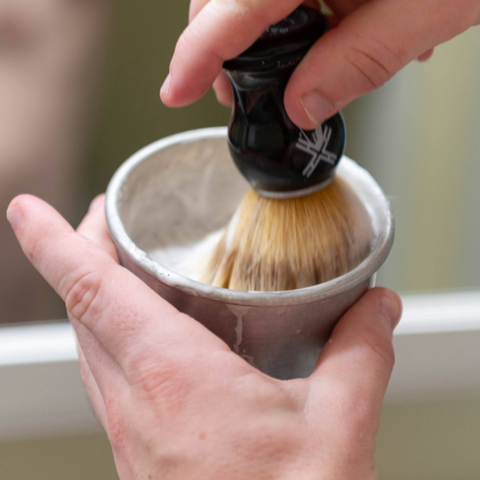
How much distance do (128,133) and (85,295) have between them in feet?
1.04

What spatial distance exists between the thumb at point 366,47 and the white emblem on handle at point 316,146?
0.7 inches

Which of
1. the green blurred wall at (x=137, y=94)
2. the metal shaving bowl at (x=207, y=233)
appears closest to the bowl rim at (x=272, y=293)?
the metal shaving bowl at (x=207, y=233)

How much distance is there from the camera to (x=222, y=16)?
0.30 metres

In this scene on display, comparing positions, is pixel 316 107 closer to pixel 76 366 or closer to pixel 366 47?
pixel 366 47

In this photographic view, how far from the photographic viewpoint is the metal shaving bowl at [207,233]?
309 mm

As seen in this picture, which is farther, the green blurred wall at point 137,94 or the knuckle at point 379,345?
the green blurred wall at point 137,94

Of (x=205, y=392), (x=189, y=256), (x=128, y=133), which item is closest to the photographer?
(x=205, y=392)

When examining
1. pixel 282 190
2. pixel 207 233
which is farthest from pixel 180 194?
pixel 282 190

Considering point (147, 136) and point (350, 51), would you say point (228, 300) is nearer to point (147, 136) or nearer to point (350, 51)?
point (350, 51)

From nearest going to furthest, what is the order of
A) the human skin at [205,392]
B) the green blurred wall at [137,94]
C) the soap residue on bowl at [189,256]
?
the human skin at [205,392] < the soap residue on bowl at [189,256] < the green blurred wall at [137,94]

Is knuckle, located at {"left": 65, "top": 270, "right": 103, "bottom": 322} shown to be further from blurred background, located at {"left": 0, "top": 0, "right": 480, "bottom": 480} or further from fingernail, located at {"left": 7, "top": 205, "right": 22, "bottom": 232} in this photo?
blurred background, located at {"left": 0, "top": 0, "right": 480, "bottom": 480}

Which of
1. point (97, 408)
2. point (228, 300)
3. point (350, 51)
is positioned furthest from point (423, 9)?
point (97, 408)

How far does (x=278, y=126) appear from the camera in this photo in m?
0.34

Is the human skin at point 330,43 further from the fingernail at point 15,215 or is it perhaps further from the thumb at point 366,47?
the fingernail at point 15,215
